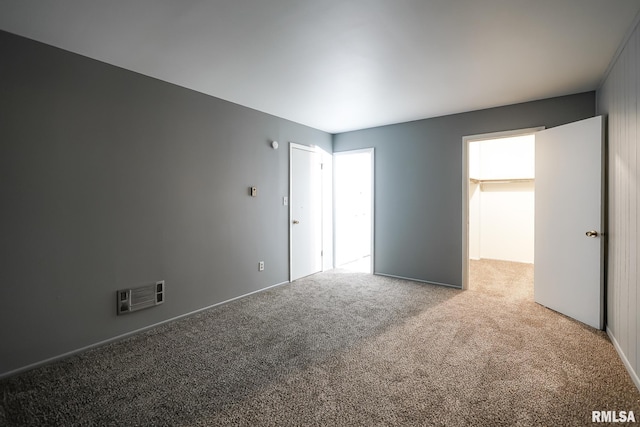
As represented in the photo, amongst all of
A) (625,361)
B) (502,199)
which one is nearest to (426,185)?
(502,199)

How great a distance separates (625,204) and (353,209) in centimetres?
436

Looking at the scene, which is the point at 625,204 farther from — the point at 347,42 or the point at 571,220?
the point at 347,42

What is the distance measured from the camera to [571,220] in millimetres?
3146

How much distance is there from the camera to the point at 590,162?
296 cm

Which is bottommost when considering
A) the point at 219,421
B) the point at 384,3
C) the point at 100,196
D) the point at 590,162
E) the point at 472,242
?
the point at 219,421

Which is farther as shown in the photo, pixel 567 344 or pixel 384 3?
pixel 567 344

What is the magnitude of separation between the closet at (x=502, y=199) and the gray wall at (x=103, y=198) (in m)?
4.74

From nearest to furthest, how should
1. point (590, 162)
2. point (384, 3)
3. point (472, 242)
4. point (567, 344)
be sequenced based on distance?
point (384, 3) → point (567, 344) → point (590, 162) → point (472, 242)

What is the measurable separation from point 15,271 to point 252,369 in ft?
6.20

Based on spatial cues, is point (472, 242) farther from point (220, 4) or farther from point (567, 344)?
point (220, 4)

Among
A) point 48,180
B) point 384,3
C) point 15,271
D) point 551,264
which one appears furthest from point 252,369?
point 551,264

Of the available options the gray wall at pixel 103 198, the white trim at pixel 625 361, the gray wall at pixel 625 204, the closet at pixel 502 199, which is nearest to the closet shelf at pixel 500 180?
the closet at pixel 502 199

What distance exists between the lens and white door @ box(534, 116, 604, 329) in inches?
115

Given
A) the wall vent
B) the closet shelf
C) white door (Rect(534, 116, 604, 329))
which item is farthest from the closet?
the wall vent
